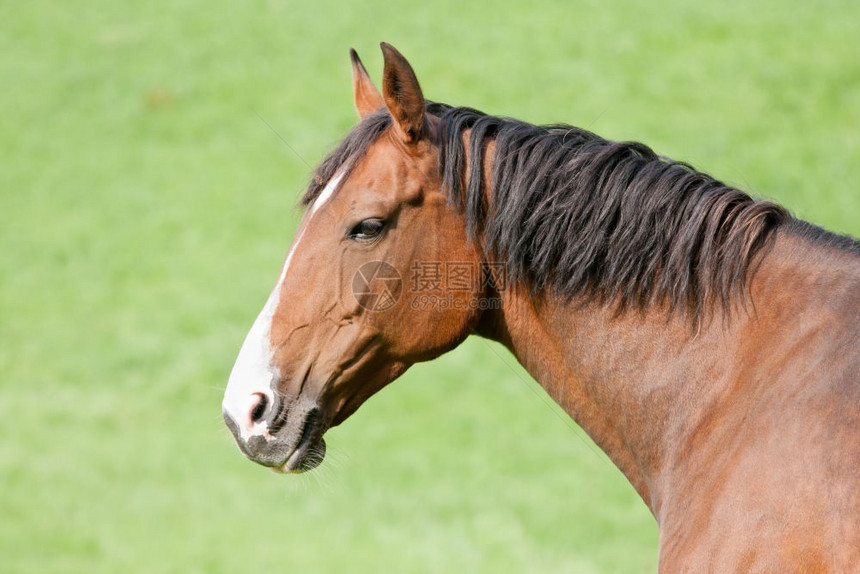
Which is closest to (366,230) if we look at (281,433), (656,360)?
(281,433)

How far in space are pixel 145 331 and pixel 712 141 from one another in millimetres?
10733

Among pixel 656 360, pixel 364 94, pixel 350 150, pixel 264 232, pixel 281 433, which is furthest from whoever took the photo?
pixel 264 232

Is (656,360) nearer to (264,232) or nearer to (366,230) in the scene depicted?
(366,230)

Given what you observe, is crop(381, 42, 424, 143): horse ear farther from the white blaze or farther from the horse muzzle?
the horse muzzle

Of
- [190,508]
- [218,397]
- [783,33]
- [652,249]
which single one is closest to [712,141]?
[783,33]

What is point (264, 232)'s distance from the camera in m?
16.0

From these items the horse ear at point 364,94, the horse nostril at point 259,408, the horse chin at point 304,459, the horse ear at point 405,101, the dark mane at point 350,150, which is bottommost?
the horse chin at point 304,459

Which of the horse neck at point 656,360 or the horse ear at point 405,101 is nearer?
the horse neck at point 656,360

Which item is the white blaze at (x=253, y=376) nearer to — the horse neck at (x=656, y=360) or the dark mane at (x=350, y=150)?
the dark mane at (x=350, y=150)

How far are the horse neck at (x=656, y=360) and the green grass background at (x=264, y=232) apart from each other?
5605 millimetres

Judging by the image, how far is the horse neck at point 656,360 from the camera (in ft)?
9.53

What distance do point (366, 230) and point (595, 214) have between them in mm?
813

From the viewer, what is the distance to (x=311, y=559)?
1051cm

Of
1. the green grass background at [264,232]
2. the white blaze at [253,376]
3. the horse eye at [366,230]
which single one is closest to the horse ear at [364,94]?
the horse eye at [366,230]
